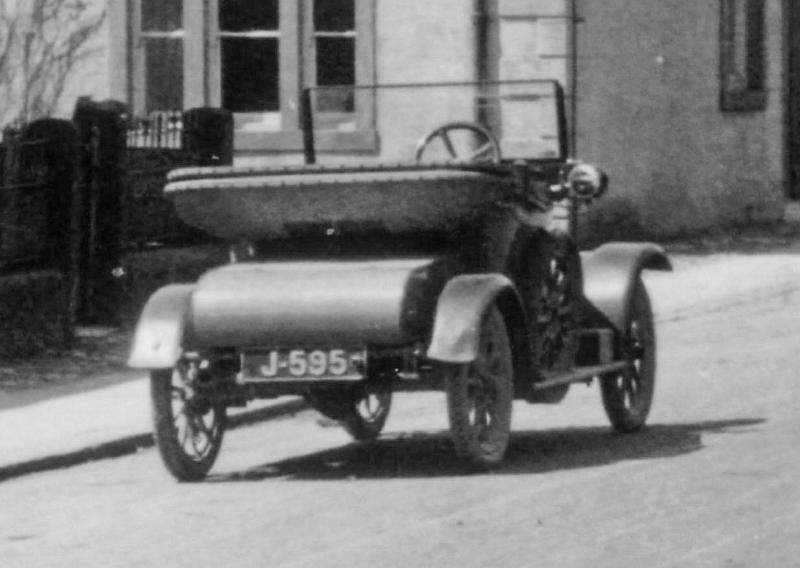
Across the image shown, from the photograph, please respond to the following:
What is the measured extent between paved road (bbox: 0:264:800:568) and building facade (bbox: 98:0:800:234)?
35.7 feet

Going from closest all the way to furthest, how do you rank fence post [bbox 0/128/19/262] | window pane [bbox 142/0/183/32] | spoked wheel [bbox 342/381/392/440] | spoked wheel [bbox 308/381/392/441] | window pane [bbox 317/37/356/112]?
spoked wheel [bbox 308/381/392/441]
spoked wheel [bbox 342/381/392/440]
fence post [bbox 0/128/19/262]
window pane [bbox 317/37/356/112]
window pane [bbox 142/0/183/32]

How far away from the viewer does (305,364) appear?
11516 millimetres

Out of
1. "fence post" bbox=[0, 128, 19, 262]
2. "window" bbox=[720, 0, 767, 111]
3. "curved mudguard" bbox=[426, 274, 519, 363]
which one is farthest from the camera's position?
"window" bbox=[720, 0, 767, 111]

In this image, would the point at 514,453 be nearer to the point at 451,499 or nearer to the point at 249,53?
the point at 451,499

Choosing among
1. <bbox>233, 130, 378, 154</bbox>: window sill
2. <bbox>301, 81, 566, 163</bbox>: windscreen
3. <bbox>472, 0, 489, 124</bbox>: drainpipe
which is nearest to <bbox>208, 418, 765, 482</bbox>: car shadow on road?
<bbox>301, 81, 566, 163</bbox>: windscreen

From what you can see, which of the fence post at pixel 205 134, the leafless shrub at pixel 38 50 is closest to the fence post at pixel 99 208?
the fence post at pixel 205 134

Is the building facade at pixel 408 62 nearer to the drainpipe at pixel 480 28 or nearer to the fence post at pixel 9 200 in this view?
the drainpipe at pixel 480 28

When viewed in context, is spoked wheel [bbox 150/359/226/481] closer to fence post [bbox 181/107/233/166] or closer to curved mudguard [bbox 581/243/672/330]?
curved mudguard [bbox 581/243/672/330]

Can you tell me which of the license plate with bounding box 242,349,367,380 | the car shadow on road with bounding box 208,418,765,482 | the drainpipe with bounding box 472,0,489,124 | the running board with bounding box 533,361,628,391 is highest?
the drainpipe with bounding box 472,0,489,124

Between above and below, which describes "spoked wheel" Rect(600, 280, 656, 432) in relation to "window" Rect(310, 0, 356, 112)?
below

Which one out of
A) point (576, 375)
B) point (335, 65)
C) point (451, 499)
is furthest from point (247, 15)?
point (451, 499)

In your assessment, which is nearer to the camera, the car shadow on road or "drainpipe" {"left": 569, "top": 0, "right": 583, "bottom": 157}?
the car shadow on road

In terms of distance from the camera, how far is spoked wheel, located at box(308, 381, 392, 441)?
1179 centimetres

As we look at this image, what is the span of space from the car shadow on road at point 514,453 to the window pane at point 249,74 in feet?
40.8
